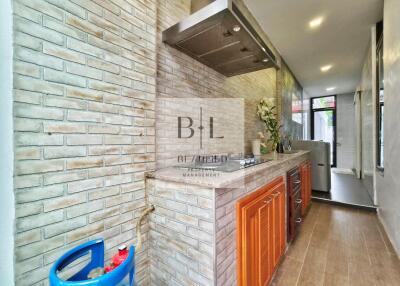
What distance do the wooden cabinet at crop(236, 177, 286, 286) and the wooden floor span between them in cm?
26

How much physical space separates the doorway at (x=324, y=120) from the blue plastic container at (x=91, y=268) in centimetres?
793

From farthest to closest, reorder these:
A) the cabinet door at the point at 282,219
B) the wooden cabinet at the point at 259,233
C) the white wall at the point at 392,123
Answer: the white wall at the point at 392,123, the cabinet door at the point at 282,219, the wooden cabinet at the point at 259,233

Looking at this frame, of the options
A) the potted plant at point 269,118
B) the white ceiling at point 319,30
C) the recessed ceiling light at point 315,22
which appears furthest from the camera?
the potted plant at point 269,118

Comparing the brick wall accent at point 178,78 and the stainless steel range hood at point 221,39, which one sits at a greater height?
the stainless steel range hood at point 221,39

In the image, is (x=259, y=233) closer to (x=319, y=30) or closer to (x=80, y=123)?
(x=80, y=123)

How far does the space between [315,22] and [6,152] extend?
350 cm

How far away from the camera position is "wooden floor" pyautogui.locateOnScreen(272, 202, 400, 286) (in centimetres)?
154

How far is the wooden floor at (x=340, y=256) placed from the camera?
5.06 ft

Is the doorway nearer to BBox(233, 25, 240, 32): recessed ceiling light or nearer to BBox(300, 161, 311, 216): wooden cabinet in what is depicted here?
BBox(300, 161, 311, 216): wooden cabinet

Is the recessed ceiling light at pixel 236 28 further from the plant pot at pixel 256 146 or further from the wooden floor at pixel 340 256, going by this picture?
the wooden floor at pixel 340 256

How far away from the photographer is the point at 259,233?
122cm

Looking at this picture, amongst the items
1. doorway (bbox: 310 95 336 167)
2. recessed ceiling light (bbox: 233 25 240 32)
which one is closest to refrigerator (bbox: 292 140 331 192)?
recessed ceiling light (bbox: 233 25 240 32)

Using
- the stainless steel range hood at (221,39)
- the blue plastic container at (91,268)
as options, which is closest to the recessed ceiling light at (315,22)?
the stainless steel range hood at (221,39)

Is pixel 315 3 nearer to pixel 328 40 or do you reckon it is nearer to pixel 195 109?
pixel 328 40
